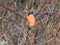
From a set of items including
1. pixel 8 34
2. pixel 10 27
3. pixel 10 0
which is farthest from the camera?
pixel 10 0

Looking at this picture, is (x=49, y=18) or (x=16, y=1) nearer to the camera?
(x=49, y=18)

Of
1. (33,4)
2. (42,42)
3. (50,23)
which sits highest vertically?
(33,4)

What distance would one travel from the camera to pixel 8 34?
1.79 meters

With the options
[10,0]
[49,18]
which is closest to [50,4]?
[49,18]

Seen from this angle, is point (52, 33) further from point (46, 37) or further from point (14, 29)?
point (14, 29)

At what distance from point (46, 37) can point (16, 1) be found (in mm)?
670

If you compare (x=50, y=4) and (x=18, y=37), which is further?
(x=50, y=4)

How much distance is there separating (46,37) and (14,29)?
337 mm

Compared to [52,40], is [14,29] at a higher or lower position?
higher

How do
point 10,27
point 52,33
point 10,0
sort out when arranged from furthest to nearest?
point 10,0 → point 52,33 → point 10,27

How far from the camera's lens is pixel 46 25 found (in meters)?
2.24

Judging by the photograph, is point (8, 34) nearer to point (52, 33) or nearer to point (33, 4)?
point (52, 33)

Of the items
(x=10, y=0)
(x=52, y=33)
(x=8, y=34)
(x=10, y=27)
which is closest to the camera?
(x=8, y=34)

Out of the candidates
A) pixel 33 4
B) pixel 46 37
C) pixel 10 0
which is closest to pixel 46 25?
pixel 46 37
